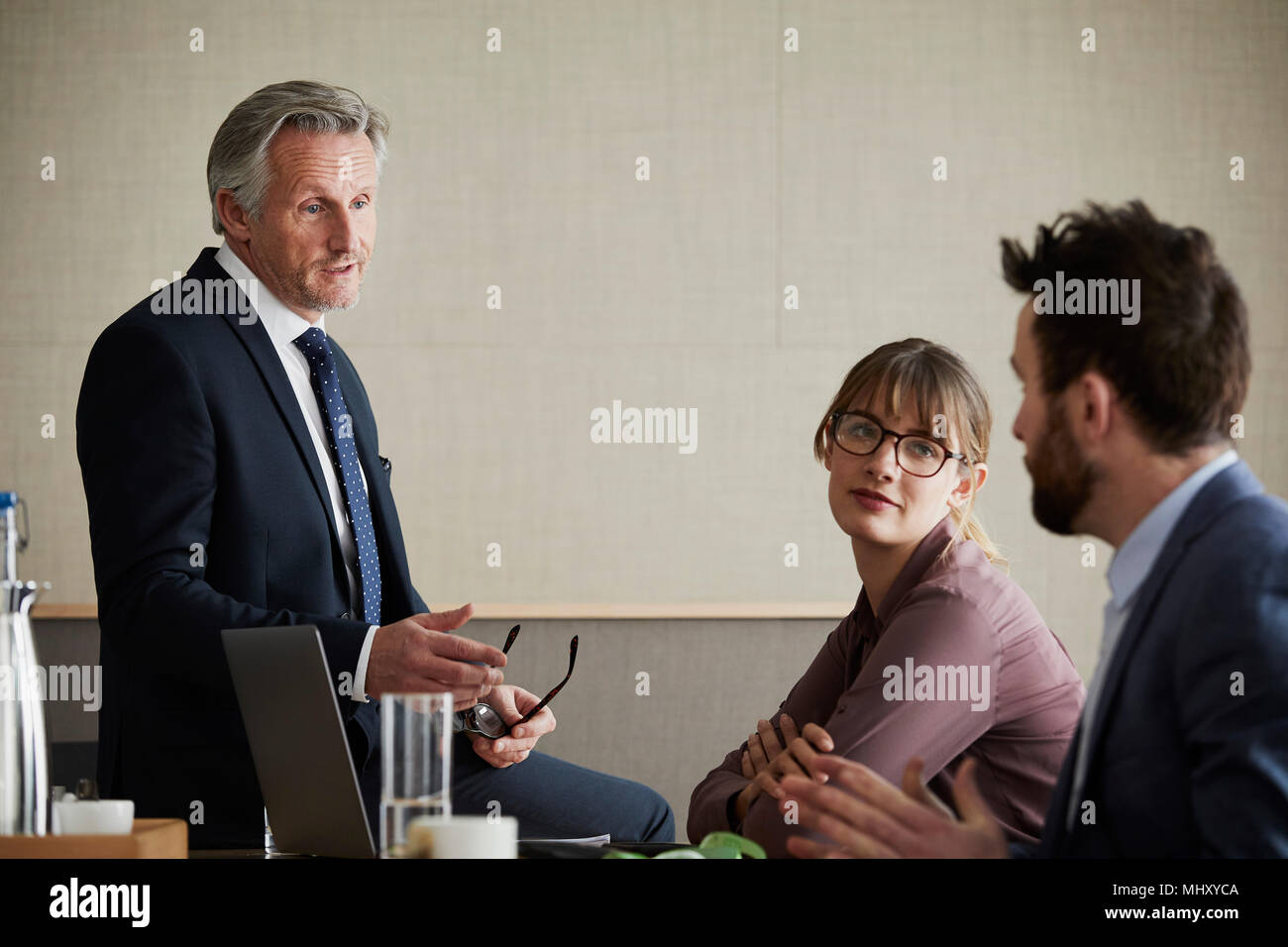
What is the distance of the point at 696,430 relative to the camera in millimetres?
3650

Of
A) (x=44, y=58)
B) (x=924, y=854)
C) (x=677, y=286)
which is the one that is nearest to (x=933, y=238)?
(x=677, y=286)

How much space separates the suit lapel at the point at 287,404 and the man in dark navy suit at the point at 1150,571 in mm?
1016

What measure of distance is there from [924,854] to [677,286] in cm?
271

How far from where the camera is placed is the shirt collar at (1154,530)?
1.16 m

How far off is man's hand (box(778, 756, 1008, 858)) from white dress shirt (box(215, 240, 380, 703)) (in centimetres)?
103

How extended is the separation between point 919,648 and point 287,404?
3.42 feet

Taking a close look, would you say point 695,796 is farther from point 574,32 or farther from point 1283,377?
point 1283,377

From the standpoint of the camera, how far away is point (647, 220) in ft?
12.0
